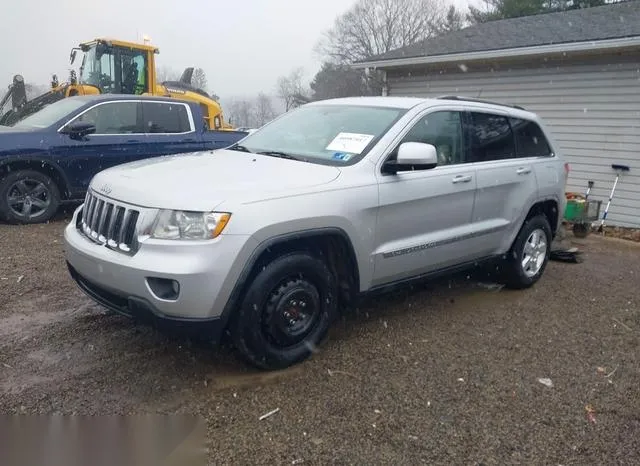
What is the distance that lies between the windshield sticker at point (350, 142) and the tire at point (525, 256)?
2066 mm

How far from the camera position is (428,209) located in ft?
13.9

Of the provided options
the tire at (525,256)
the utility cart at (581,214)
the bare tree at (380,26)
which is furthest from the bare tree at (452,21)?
the tire at (525,256)

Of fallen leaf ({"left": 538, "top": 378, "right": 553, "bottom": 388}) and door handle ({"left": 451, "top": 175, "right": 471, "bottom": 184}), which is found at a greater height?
door handle ({"left": 451, "top": 175, "right": 471, "bottom": 184})

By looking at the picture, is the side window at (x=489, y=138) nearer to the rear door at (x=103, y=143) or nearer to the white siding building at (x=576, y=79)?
the white siding building at (x=576, y=79)

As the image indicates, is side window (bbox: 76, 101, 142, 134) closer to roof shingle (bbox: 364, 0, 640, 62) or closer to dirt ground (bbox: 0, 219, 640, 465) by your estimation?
dirt ground (bbox: 0, 219, 640, 465)

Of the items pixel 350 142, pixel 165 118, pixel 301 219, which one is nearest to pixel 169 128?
pixel 165 118

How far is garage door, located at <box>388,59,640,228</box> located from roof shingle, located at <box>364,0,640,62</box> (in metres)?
0.51

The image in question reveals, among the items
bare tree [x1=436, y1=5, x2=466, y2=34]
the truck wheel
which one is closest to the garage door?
the truck wheel

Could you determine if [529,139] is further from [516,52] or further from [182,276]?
[516,52]

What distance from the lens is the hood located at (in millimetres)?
3201

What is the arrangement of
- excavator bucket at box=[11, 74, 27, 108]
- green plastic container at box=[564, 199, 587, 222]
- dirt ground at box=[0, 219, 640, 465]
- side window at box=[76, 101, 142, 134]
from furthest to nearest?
excavator bucket at box=[11, 74, 27, 108] < green plastic container at box=[564, 199, 587, 222] < side window at box=[76, 101, 142, 134] < dirt ground at box=[0, 219, 640, 465]

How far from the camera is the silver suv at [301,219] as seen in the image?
312 centimetres

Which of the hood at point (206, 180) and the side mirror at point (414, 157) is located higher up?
the side mirror at point (414, 157)

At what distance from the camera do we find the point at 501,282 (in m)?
5.58
